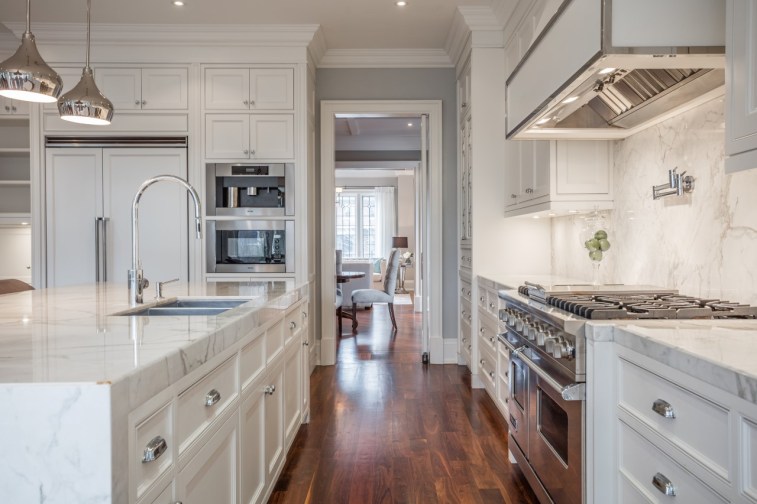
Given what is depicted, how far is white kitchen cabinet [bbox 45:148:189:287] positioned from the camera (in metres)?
4.07

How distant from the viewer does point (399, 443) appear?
2803mm

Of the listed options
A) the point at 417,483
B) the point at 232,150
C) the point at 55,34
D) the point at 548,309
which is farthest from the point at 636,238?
the point at 55,34

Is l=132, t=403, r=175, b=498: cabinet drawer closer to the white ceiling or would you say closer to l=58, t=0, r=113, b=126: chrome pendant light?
l=58, t=0, r=113, b=126: chrome pendant light

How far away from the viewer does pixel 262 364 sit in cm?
193

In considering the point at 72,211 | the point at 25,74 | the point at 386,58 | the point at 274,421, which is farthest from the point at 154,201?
the point at 274,421

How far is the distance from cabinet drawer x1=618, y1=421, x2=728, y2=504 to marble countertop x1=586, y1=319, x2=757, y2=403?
23cm

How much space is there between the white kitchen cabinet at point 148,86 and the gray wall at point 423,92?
3.84 feet

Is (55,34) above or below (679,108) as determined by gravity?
above

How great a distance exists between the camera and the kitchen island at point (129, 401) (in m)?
0.78

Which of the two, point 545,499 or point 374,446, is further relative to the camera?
point 374,446

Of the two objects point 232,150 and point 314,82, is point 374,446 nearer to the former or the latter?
point 232,150

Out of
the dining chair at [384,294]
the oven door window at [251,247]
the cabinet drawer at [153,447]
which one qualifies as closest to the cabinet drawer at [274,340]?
the cabinet drawer at [153,447]

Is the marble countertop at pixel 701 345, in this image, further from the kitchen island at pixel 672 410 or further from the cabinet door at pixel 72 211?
the cabinet door at pixel 72 211

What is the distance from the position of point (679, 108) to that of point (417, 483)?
1.97 meters
